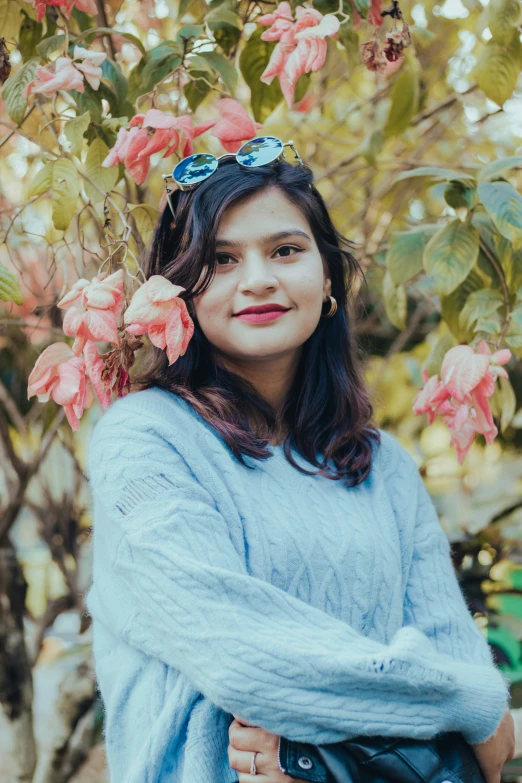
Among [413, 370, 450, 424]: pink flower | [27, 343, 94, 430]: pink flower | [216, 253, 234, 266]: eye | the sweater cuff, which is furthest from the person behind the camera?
[413, 370, 450, 424]: pink flower

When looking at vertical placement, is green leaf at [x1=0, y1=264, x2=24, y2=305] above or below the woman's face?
above

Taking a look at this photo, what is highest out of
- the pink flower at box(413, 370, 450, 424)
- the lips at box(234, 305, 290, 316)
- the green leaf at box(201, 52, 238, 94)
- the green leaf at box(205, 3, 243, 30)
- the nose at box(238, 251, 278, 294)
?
the green leaf at box(205, 3, 243, 30)

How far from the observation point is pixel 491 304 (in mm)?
1615

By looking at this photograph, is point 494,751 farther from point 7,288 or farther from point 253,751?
Result: point 7,288

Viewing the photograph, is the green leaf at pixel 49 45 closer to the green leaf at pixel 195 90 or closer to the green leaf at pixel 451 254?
the green leaf at pixel 195 90

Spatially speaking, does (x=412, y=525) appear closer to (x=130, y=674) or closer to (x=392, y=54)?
(x=130, y=674)

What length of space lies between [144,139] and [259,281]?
0.32 meters

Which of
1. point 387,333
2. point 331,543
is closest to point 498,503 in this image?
point 387,333

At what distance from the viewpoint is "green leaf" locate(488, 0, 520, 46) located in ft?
5.17

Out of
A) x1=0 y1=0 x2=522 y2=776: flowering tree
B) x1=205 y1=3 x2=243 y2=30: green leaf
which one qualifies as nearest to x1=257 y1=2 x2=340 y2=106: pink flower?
x1=0 y1=0 x2=522 y2=776: flowering tree

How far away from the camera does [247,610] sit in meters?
1.19

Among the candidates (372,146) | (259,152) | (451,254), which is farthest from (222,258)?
(372,146)

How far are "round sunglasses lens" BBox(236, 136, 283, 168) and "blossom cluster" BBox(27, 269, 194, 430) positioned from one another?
1.06 ft

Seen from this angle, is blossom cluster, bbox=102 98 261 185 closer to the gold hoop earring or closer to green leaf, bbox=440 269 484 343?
the gold hoop earring
